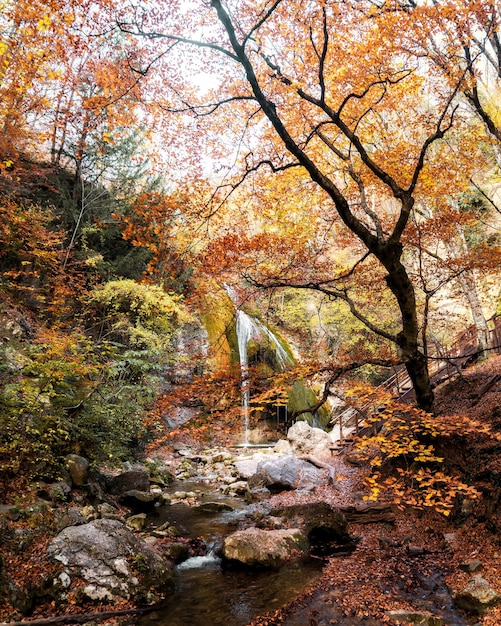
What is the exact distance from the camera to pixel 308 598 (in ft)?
16.4

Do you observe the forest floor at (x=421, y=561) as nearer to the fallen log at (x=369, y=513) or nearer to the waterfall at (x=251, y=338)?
the fallen log at (x=369, y=513)

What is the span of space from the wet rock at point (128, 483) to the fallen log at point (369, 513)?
5.35m

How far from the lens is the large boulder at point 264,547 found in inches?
239

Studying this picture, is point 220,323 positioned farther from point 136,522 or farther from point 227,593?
point 227,593

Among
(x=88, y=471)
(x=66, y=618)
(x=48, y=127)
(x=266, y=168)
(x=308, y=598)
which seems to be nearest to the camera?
(x=66, y=618)

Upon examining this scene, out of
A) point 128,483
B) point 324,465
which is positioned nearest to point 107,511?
point 128,483

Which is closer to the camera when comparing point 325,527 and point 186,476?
point 325,527

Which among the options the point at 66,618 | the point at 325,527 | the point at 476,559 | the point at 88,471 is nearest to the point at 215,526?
the point at 325,527

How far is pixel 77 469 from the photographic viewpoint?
303 inches

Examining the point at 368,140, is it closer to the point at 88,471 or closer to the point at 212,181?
the point at 212,181

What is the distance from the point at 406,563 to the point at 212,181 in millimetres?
8299

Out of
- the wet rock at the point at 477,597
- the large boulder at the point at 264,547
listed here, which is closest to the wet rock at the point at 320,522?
the large boulder at the point at 264,547

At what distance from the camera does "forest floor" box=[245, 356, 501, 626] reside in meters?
4.55

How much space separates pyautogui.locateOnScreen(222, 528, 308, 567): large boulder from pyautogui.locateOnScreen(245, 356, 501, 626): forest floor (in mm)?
702
